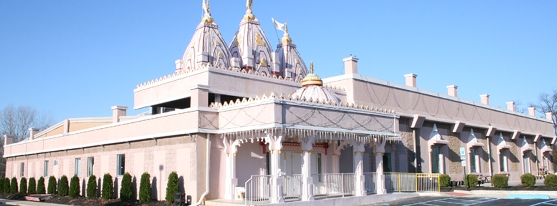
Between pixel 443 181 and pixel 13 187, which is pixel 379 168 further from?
pixel 13 187

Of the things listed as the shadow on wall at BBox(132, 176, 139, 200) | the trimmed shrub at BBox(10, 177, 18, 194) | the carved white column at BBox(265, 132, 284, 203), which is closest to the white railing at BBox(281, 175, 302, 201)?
the carved white column at BBox(265, 132, 284, 203)

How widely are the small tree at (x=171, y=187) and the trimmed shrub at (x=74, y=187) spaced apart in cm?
802

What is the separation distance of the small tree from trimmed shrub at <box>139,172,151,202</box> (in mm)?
1514

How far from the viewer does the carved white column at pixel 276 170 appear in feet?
61.5

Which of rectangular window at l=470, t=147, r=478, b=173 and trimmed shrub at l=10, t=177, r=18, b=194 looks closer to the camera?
trimmed shrub at l=10, t=177, r=18, b=194

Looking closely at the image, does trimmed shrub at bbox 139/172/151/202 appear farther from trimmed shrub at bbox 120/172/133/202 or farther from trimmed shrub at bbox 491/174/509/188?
trimmed shrub at bbox 491/174/509/188

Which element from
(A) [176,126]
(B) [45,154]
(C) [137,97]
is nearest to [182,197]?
(A) [176,126]

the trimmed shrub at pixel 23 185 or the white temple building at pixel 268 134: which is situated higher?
the white temple building at pixel 268 134

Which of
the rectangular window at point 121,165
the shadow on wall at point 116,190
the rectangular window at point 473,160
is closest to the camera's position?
the shadow on wall at point 116,190

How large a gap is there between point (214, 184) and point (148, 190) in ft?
10.4

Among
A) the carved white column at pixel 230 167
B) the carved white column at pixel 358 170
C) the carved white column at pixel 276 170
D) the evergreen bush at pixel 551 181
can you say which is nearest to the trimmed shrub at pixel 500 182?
the evergreen bush at pixel 551 181

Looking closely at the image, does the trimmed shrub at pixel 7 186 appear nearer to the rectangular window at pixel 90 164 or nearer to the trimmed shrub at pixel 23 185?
the trimmed shrub at pixel 23 185

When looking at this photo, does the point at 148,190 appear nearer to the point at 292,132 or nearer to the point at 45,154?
the point at 292,132

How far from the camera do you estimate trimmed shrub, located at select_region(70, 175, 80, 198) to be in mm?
26625
